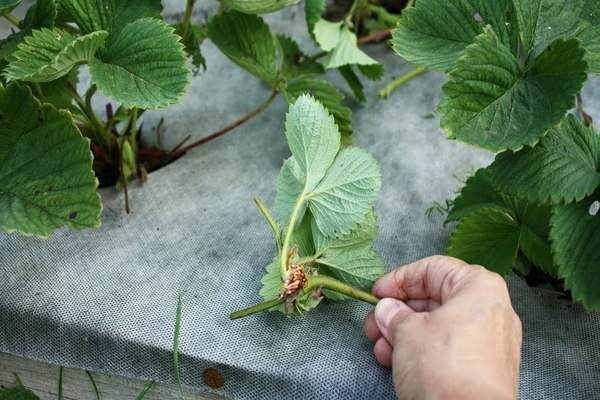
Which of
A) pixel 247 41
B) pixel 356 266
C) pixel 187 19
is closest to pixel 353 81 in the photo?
pixel 247 41

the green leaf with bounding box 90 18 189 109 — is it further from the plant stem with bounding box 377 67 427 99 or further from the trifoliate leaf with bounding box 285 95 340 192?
the plant stem with bounding box 377 67 427 99

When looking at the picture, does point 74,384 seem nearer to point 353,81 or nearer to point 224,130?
point 224,130

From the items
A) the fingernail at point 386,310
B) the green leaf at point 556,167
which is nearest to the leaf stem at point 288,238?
the fingernail at point 386,310

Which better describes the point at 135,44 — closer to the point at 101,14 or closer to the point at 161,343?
the point at 101,14

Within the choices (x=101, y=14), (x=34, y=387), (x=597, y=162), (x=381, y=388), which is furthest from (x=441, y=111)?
(x=34, y=387)

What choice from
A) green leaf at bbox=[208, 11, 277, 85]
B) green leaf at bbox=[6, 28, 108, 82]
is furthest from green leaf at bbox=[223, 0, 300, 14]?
green leaf at bbox=[6, 28, 108, 82]

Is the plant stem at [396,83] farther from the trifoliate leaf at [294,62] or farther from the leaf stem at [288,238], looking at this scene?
the leaf stem at [288,238]
